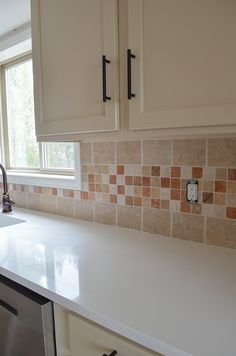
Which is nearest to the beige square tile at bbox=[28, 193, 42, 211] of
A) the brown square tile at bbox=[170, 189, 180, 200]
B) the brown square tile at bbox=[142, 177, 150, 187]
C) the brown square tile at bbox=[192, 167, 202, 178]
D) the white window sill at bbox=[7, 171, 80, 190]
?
the white window sill at bbox=[7, 171, 80, 190]

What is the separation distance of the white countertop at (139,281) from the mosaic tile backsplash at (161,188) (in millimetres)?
81

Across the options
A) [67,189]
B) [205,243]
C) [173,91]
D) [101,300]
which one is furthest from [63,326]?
[67,189]

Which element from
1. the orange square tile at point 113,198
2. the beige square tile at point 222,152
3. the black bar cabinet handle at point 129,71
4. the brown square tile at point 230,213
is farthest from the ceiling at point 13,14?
the brown square tile at point 230,213

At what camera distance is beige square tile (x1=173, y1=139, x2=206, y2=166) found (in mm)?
1054

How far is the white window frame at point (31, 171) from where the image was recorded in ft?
5.07

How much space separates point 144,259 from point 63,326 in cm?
35

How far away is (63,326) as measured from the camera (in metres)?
0.76

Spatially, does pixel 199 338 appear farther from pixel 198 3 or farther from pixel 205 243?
pixel 198 3

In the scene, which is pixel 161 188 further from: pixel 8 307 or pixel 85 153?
pixel 8 307

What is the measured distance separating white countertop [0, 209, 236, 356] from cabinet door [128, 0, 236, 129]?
47cm

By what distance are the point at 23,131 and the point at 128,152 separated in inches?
49.0

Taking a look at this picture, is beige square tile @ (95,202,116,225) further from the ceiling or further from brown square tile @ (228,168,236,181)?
the ceiling

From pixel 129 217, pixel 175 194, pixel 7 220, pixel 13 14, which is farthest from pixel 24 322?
pixel 13 14

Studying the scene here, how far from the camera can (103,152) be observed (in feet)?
4.53
